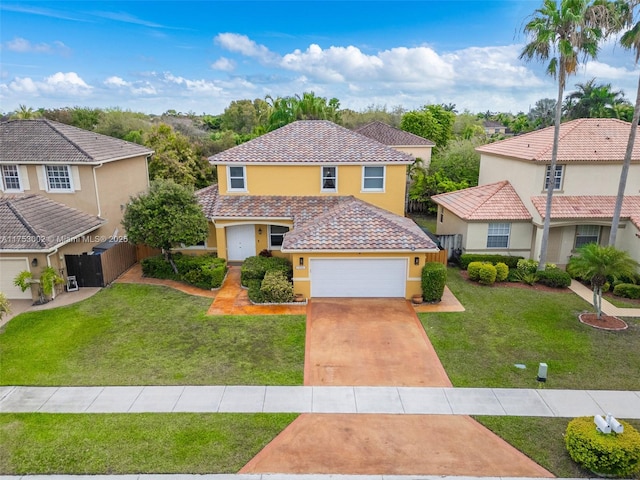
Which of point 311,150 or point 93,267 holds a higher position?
point 311,150

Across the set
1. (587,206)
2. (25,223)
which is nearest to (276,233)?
(25,223)

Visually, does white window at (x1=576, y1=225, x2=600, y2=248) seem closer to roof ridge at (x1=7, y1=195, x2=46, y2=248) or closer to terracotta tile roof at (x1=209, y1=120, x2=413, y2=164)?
terracotta tile roof at (x1=209, y1=120, x2=413, y2=164)

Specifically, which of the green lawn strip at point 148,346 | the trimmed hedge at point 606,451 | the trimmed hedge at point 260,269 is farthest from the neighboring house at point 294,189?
the trimmed hedge at point 606,451

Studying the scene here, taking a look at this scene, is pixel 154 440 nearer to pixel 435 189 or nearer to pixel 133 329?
pixel 133 329

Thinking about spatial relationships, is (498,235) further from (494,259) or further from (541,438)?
(541,438)

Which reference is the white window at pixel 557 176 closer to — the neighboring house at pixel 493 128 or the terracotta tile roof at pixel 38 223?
the terracotta tile roof at pixel 38 223
